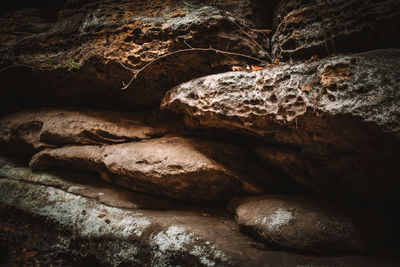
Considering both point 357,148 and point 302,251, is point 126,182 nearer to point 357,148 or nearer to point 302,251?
point 302,251

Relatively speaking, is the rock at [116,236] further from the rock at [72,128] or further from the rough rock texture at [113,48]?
the rough rock texture at [113,48]

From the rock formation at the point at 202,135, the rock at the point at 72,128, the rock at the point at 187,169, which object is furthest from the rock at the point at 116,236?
the rock at the point at 72,128

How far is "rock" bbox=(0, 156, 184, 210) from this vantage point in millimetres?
3486

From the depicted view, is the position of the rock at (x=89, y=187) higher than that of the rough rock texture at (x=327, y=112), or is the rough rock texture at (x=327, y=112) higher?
the rough rock texture at (x=327, y=112)

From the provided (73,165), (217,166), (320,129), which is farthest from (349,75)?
(73,165)

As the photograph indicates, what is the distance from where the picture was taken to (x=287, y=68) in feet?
8.58

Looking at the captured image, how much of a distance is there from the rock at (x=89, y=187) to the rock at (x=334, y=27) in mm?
3353

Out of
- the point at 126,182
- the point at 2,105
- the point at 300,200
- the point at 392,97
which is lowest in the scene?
the point at 126,182

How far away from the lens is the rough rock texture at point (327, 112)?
77.3 inches

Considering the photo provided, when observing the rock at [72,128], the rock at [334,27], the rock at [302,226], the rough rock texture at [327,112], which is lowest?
→ the rock at [302,226]

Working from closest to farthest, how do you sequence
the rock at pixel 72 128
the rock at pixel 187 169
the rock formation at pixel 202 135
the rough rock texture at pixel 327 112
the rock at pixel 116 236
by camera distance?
the rough rock texture at pixel 327 112 → the rock formation at pixel 202 135 → the rock at pixel 116 236 → the rock at pixel 187 169 → the rock at pixel 72 128

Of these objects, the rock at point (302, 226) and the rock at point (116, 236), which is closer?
the rock at point (302, 226)

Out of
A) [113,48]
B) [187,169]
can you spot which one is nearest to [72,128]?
[113,48]

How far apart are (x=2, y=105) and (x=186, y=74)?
5287 millimetres
